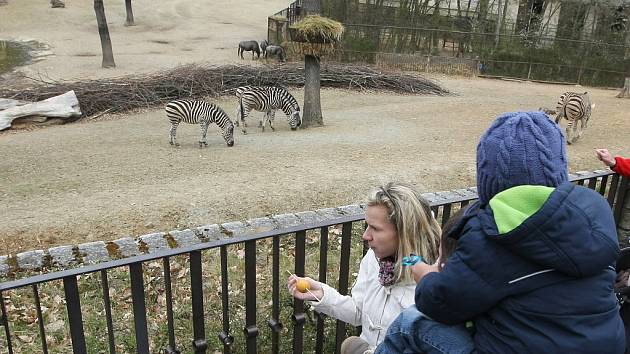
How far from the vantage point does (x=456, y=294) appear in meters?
1.44

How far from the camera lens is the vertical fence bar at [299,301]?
256 centimetres

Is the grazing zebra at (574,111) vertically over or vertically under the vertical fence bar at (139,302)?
under

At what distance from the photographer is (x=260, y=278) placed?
15.5 ft

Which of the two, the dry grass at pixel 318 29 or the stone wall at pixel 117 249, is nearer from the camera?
the stone wall at pixel 117 249

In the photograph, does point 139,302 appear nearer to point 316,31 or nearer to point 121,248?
point 121,248

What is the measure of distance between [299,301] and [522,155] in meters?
1.43

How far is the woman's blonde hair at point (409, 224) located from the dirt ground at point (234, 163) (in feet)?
14.8

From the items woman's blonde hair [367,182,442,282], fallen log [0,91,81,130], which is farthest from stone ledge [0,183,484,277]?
fallen log [0,91,81,130]

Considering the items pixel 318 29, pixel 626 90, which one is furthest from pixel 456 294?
pixel 626 90

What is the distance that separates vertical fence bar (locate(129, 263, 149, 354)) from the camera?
86.5 inches

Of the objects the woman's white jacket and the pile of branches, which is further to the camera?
the pile of branches

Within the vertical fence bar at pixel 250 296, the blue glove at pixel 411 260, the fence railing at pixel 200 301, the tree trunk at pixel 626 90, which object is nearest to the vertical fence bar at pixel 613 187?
the fence railing at pixel 200 301

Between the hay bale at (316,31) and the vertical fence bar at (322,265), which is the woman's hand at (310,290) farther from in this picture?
the hay bale at (316,31)

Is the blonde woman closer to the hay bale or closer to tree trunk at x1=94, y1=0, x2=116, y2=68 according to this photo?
the hay bale
